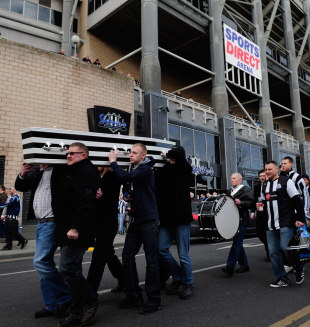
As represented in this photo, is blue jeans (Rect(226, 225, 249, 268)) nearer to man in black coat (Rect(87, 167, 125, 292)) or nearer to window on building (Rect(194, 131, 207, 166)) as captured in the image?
man in black coat (Rect(87, 167, 125, 292))

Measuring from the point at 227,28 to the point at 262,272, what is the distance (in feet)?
84.7

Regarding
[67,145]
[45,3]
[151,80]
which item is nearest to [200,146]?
[151,80]

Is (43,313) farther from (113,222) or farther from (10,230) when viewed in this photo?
(10,230)

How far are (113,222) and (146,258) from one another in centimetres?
63

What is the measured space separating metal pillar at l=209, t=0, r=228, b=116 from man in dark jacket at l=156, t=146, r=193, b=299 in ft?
75.5

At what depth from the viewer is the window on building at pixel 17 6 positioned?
22125 millimetres

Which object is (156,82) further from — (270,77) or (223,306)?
(270,77)

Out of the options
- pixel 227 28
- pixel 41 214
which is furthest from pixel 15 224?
pixel 227 28

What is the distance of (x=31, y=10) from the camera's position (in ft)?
75.7

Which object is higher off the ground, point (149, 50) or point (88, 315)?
point (149, 50)

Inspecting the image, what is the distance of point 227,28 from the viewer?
89.2 feet

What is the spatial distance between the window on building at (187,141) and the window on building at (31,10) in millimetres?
14144

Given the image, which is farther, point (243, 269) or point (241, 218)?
point (243, 269)

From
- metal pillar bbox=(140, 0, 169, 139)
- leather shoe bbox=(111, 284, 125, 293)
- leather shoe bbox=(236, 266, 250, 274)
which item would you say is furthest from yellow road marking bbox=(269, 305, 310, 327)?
metal pillar bbox=(140, 0, 169, 139)
